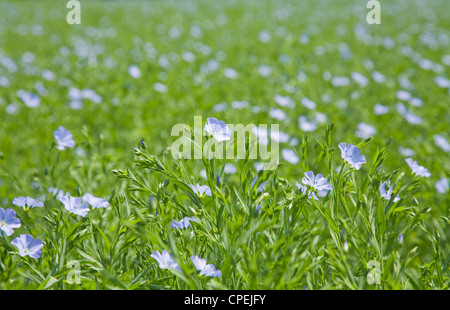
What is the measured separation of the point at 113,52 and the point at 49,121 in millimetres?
2233

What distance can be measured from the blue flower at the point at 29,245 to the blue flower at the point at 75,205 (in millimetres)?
143

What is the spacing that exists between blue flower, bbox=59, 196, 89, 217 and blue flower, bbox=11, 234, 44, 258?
5.6 inches

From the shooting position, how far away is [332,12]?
862cm

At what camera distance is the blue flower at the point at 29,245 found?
51.1 inches

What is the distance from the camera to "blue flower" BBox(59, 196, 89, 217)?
4.52 feet

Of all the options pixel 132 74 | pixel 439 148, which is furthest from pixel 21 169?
pixel 439 148

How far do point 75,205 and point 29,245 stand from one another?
0.63 ft

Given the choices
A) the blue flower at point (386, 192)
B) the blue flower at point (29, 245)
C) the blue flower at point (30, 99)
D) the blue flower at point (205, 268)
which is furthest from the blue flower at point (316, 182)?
the blue flower at point (30, 99)

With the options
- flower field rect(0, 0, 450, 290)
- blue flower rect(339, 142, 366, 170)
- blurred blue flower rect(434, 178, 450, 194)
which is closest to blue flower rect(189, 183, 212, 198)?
flower field rect(0, 0, 450, 290)

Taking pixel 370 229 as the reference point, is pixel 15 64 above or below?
above

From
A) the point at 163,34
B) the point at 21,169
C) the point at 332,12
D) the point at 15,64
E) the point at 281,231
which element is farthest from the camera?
the point at 332,12

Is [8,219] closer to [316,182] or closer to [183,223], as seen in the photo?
[183,223]

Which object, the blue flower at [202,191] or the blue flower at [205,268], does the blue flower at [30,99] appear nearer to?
the blue flower at [202,191]

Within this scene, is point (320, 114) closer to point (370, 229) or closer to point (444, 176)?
point (444, 176)
